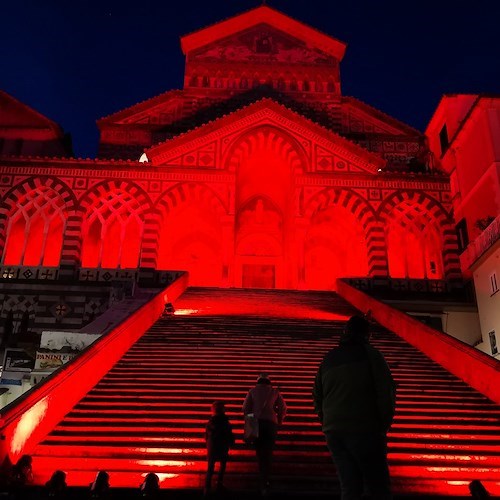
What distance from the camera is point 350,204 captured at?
85.7ft

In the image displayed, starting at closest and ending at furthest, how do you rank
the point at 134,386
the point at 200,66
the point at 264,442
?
the point at 264,442, the point at 134,386, the point at 200,66

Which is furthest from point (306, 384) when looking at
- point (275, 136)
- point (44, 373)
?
point (275, 136)

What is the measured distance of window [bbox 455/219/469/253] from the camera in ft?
81.9

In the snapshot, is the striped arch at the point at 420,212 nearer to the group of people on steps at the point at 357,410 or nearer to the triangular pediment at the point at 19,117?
the triangular pediment at the point at 19,117

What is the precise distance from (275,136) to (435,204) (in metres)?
8.51

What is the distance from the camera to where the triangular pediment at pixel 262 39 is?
3338 centimetres

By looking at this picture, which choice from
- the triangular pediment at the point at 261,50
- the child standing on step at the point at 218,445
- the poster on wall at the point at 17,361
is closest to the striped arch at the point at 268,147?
the triangular pediment at the point at 261,50

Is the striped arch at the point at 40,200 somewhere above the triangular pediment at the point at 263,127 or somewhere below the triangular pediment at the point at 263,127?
below

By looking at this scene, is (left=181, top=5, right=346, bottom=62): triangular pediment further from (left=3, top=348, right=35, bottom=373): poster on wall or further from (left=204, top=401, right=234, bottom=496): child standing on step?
(left=204, top=401, right=234, bottom=496): child standing on step

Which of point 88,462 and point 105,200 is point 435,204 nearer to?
point 105,200

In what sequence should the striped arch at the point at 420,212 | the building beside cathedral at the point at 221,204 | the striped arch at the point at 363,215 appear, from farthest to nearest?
the striped arch at the point at 420,212, the striped arch at the point at 363,215, the building beside cathedral at the point at 221,204

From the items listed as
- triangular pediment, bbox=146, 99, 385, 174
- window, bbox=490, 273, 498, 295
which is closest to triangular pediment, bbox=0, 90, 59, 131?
triangular pediment, bbox=146, 99, 385, 174

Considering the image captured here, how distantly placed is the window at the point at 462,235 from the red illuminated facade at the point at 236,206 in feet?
1.18

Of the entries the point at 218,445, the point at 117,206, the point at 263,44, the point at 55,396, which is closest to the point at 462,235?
the point at 117,206
